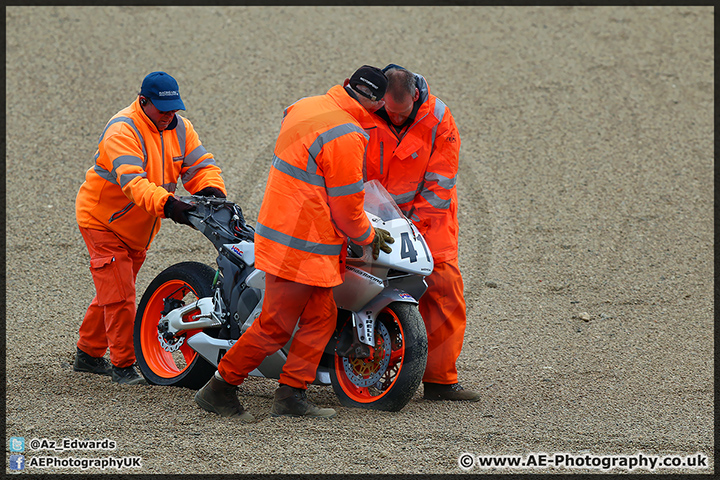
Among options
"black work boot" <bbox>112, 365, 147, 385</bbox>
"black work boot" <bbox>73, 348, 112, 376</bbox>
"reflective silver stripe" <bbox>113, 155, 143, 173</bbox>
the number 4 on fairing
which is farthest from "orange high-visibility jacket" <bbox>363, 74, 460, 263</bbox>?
"black work boot" <bbox>73, 348, 112, 376</bbox>

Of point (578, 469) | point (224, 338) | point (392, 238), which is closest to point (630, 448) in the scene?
point (578, 469)

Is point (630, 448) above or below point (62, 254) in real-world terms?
below

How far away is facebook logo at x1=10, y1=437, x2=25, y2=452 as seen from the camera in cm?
405

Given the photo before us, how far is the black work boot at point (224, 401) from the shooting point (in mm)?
4613

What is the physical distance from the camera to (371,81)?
14.2ft

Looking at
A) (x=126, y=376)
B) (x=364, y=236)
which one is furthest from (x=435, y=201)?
(x=126, y=376)

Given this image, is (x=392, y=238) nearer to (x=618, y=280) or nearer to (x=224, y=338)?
(x=224, y=338)

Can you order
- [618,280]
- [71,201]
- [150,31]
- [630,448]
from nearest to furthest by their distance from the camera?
[630,448] < [618,280] < [71,201] < [150,31]

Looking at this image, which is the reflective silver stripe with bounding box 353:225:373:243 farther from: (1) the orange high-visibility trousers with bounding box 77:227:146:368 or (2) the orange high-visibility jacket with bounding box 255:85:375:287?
(1) the orange high-visibility trousers with bounding box 77:227:146:368

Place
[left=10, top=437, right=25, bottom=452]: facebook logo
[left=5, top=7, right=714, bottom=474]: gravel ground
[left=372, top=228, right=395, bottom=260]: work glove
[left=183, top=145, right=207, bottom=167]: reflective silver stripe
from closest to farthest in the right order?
[left=10, top=437, right=25, bottom=452]: facebook logo, [left=5, top=7, right=714, bottom=474]: gravel ground, [left=372, top=228, right=395, bottom=260]: work glove, [left=183, top=145, right=207, bottom=167]: reflective silver stripe

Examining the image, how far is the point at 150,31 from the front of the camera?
40.8ft

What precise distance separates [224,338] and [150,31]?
868 cm

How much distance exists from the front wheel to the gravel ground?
172 mm

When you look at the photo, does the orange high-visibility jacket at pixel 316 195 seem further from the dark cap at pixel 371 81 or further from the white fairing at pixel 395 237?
the white fairing at pixel 395 237
